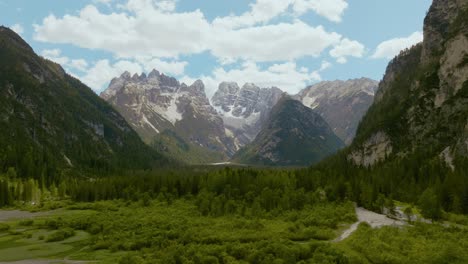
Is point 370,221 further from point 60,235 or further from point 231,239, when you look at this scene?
point 60,235

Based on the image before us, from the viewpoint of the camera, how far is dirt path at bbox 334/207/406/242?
339 feet

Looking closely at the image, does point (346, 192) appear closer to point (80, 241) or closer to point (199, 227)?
point (199, 227)

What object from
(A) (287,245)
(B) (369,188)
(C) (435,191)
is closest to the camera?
(A) (287,245)

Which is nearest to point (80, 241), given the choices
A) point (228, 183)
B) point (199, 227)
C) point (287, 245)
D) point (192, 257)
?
point (199, 227)

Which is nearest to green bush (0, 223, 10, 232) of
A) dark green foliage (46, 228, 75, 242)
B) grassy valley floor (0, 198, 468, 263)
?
grassy valley floor (0, 198, 468, 263)

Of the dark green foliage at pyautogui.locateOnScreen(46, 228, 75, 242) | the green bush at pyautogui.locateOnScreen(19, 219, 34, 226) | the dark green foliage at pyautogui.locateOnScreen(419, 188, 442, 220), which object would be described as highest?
the dark green foliage at pyautogui.locateOnScreen(419, 188, 442, 220)

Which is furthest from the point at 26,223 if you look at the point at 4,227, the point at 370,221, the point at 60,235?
the point at 370,221

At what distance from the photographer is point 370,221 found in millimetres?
117750

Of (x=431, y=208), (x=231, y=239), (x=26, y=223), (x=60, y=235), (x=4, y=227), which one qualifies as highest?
(x=431, y=208)

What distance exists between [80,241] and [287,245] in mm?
47583

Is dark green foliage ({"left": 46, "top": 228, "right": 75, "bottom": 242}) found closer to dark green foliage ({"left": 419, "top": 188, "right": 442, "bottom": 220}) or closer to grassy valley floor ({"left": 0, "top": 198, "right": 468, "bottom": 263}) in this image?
grassy valley floor ({"left": 0, "top": 198, "right": 468, "bottom": 263})

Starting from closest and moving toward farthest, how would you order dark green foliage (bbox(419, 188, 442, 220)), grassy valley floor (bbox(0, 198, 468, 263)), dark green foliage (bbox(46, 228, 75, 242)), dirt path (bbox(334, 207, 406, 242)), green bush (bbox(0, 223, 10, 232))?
grassy valley floor (bbox(0, 198, 468, 263)), dirt path (bbox(334, 207, 406, 242)), dark green foliage (bbox(46, 228, 75, 242)), dark green foliage (bbox(419, 188, 442, 220)), green bush (bbox(0, 223, 10, 232))

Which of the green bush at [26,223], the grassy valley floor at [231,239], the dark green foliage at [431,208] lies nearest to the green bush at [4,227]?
the grassy valley floor at [231,239]

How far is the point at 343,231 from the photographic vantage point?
10569 cm
